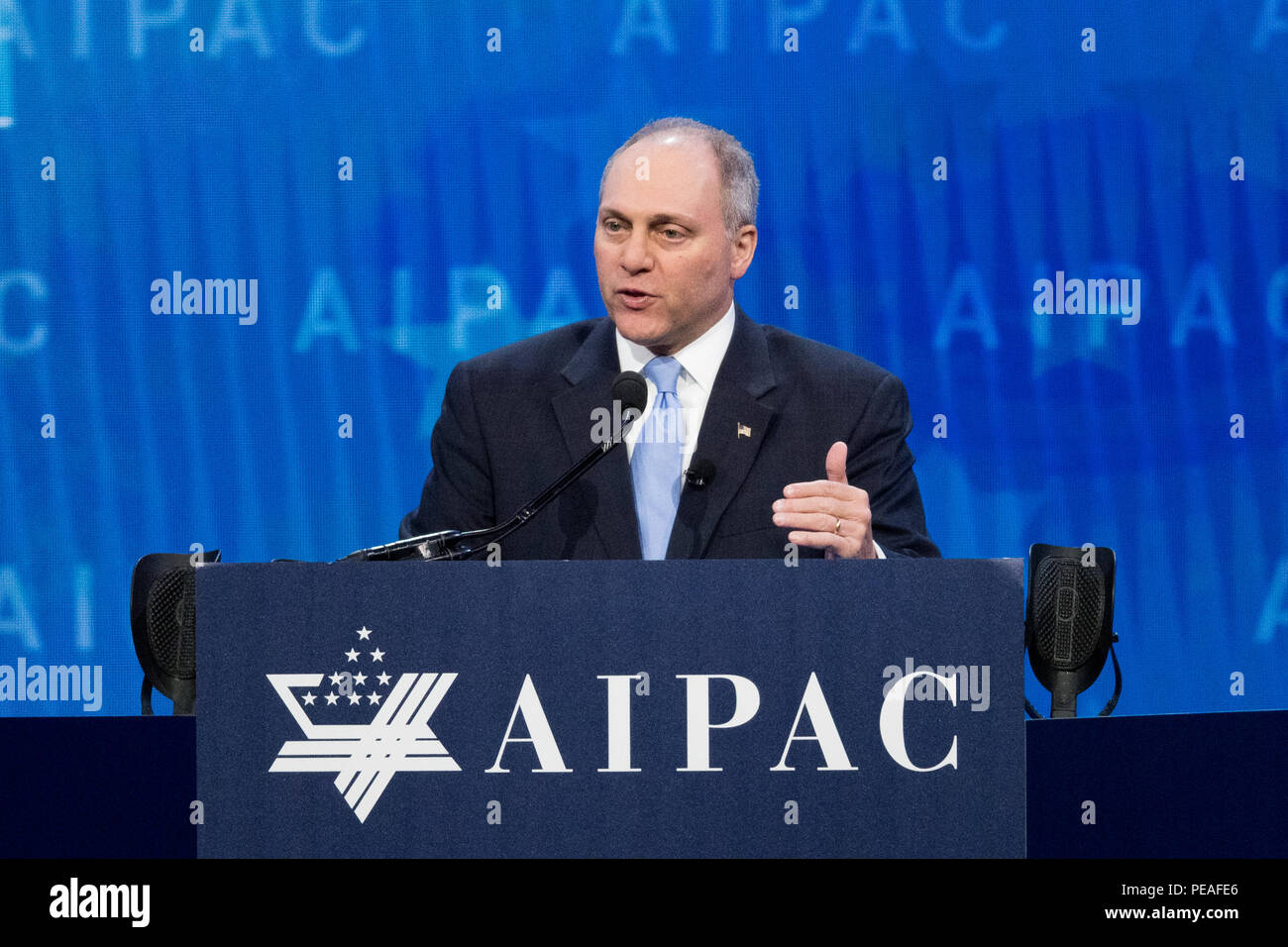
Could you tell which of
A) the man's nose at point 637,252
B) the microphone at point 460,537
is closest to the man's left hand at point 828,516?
the microphone at point 460,537

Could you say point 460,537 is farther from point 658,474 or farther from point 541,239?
point 541,239

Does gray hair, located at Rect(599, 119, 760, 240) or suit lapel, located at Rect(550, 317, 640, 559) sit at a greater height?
gray hair, located at Rect(599, 119, 760, 240)

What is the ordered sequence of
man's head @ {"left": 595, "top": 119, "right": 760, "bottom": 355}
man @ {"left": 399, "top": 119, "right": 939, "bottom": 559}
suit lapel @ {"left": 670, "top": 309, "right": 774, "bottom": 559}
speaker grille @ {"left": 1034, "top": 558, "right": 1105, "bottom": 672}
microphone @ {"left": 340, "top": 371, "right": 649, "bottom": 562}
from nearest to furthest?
microphone @ {"left": 340, "top": 371, "right": 649, "bottom": 562}, suit lapel @ {"left": 670, "top": 309, "right": 774, "bottom": 559}, man @ {"left": 399, "top": 119, "right": 939, "bottom": 559}, man's head @ {"left": 595, "top": 119, "right": 760, "bottom": 355}, speaker grille @ {"left": 1034, "top": 558, "right": 1105, "bottom": 672}

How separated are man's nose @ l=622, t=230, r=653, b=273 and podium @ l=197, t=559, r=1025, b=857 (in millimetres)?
995

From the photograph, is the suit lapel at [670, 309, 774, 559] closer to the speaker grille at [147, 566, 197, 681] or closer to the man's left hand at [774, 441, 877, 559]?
the man's left hand at [774, 441, 877, 559]

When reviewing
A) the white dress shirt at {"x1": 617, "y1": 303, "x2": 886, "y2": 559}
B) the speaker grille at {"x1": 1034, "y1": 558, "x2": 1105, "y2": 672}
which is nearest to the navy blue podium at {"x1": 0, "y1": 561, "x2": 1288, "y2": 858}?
the white dress shirt at {"x1": 617, "y1": 303, "x2": 886, "y2": 559}

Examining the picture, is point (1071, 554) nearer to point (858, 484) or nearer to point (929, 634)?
point (858, 484)

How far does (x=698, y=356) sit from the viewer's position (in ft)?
8.52

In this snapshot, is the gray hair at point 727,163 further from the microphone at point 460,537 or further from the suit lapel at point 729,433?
the microphone at point 460,537

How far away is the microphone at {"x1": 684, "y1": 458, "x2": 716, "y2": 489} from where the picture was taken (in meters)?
1.92

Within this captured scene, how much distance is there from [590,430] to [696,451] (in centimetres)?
19

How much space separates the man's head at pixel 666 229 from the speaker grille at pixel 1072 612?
0.92 m

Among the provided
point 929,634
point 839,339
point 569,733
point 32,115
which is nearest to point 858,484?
point 929,634

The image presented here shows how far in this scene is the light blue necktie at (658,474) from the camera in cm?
239
